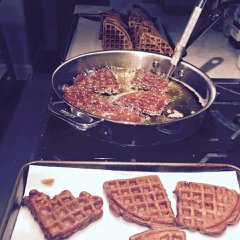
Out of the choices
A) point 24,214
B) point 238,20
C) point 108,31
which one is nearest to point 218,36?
point 238,20

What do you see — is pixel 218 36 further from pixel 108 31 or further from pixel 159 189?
pixel 159 189

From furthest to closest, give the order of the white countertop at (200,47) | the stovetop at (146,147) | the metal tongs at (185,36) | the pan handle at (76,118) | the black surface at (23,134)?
the white countertop at (200,47) → the metal tongs at (185,36) → the black surface at (23,134) → the stovetop at (146,147) → the pan handle at (76,118)

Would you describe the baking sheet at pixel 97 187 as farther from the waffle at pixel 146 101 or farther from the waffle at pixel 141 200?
the waffle at pixel 146 101

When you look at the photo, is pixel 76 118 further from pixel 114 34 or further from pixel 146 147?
pixel 114 34

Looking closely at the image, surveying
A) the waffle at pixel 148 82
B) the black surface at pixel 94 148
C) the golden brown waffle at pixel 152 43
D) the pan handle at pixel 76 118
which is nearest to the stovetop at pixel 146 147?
the black surface at pixel 94 148

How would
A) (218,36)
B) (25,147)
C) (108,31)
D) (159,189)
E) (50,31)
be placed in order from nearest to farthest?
(159,189)
(25,147)
(108,31)
(218,36)
(50,31)

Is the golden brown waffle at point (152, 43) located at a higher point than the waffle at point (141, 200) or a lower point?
higher
